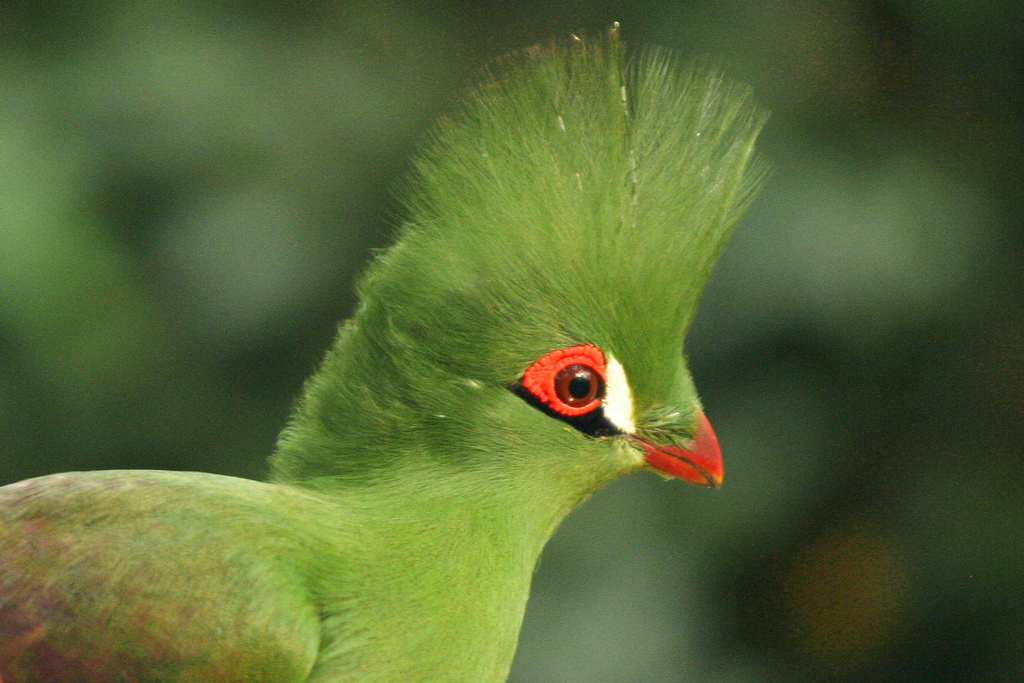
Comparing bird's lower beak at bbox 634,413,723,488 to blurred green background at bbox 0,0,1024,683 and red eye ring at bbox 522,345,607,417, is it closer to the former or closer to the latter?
red eye ring at bbox 522,345,607,417

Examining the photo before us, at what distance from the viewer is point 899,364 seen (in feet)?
8.57

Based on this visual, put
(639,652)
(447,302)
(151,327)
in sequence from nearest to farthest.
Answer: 1. (447,302)
2. (639,652)
3. (151,327)

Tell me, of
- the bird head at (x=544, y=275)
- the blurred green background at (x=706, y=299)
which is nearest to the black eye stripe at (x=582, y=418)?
the bird head at (x=544, y=275)

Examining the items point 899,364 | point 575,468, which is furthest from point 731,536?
point 575,468

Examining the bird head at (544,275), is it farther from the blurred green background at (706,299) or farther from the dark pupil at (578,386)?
the blurred green background at (706,299)

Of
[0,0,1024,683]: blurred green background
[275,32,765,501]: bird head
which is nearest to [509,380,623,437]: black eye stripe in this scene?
[275,32,765,501]: bird head

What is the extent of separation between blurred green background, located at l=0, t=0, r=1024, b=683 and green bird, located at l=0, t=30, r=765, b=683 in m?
1.03

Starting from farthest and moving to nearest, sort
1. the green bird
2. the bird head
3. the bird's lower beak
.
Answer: the bird's lower beak, the bird head, the green bird

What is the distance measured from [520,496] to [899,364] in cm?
152

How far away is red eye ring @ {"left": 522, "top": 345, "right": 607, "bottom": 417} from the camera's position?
4.54 feet

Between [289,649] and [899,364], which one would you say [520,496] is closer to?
[289,649]

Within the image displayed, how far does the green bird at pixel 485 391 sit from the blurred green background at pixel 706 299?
1.03 meters

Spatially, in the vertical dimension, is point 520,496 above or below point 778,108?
below

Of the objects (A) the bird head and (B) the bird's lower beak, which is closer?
(A) the bird head
